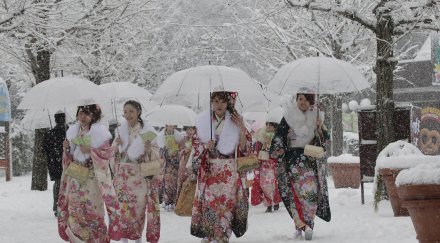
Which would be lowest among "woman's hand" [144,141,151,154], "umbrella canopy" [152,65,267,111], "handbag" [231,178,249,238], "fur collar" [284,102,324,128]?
"handbag" [231,178,249,238]

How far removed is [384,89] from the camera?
1254 cm

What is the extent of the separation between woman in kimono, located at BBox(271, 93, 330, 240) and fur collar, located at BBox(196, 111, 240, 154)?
0.90 metres

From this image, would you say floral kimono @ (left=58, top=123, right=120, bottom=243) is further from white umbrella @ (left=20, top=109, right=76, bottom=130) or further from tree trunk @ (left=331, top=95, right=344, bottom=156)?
tree trunk @ (left=331, top=95, right=344, bottom=156)

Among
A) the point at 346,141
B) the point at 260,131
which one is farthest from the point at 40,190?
the point at 346,141

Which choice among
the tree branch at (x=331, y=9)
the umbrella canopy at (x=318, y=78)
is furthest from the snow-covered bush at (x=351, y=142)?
the umbrella canopy at (x=318, y=78)

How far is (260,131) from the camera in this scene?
13.7 meters

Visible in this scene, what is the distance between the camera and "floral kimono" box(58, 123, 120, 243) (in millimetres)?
7723

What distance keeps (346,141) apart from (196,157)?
2454cm

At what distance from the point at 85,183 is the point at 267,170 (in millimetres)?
6210

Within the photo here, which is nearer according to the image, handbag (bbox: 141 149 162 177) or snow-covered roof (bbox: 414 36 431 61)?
handbag (bbox: 141 149 162 177)

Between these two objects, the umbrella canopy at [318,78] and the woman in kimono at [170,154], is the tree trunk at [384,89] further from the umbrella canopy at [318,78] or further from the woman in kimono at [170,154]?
the woman in kimono at [170,154]

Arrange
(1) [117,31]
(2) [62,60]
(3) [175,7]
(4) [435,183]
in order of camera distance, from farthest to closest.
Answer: (3) [175,7]
(2) [62,60]
(1) [117,31]
(4) [435,183]

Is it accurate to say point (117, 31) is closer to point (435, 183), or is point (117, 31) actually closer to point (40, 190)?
point (40, 190)

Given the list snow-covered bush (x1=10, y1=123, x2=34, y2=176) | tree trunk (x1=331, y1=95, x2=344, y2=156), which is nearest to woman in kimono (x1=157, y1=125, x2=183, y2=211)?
tree trunk (x1=331, y1=95, x2=344, y2=156)
